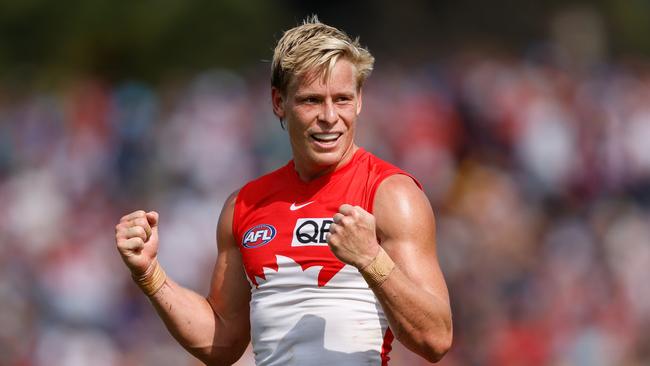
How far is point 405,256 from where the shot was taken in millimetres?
5094

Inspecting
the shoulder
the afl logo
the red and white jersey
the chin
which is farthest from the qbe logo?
the shoulder

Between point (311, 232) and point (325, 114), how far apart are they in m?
0.48

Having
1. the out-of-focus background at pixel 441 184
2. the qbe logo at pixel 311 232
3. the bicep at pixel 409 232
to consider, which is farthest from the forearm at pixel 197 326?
the out-of-focus background at pixel 441 184

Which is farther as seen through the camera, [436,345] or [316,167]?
[316,167]

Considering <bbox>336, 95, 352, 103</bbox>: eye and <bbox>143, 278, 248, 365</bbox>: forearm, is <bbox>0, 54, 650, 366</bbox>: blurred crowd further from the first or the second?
<bbox>336, 95, 352, 103</bbox>: eye

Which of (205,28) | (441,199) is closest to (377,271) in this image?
(441,199)

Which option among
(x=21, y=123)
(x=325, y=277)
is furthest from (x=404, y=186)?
(x=21, y=123)

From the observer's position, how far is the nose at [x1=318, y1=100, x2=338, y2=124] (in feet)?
17.4

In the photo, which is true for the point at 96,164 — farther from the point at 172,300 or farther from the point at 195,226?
the point at 172,300

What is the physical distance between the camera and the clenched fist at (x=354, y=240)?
4.86 meters

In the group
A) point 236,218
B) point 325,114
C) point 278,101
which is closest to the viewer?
point 325,114

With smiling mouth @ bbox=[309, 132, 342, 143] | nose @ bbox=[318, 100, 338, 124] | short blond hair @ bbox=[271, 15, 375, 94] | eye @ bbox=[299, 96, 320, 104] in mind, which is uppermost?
short blond hair @ bbox=[271, 15, 375, 94]

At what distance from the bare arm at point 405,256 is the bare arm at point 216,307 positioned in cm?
81

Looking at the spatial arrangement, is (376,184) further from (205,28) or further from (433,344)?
(205,28)
